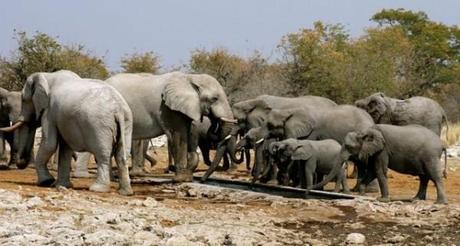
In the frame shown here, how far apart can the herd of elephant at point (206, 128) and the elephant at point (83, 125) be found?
0.01 metres

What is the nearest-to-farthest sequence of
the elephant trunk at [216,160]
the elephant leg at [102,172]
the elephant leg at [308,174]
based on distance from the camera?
the elephant leg at [102,172]
the elephant leg at [308,174]
the elephant trunk at [216,160]

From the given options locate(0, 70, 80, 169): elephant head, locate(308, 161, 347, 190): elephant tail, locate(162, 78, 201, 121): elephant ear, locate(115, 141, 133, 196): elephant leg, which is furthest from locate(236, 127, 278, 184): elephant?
locate(0, 70, 80, 169): elephant head

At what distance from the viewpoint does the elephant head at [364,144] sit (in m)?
12.8

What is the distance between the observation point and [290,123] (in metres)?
16.0

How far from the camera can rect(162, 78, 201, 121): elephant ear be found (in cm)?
1495

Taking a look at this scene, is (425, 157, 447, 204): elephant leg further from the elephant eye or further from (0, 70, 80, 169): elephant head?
(0, 70, 80, 169): elephant head

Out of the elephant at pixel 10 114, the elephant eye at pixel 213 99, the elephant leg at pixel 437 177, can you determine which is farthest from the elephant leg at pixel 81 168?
the elephant leg at pixel 437 177

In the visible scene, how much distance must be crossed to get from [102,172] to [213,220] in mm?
2846

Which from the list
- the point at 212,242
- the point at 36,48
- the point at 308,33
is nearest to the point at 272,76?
the point at 308,33

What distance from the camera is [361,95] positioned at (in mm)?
32562

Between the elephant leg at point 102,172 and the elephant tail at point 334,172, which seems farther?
the elephant tail at point 334,172

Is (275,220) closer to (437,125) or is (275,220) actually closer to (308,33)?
(437,125)

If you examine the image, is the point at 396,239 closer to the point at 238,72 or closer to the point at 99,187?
the point at 99,187

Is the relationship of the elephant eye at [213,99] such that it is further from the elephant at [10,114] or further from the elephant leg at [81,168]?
the elephant at [10,114]
